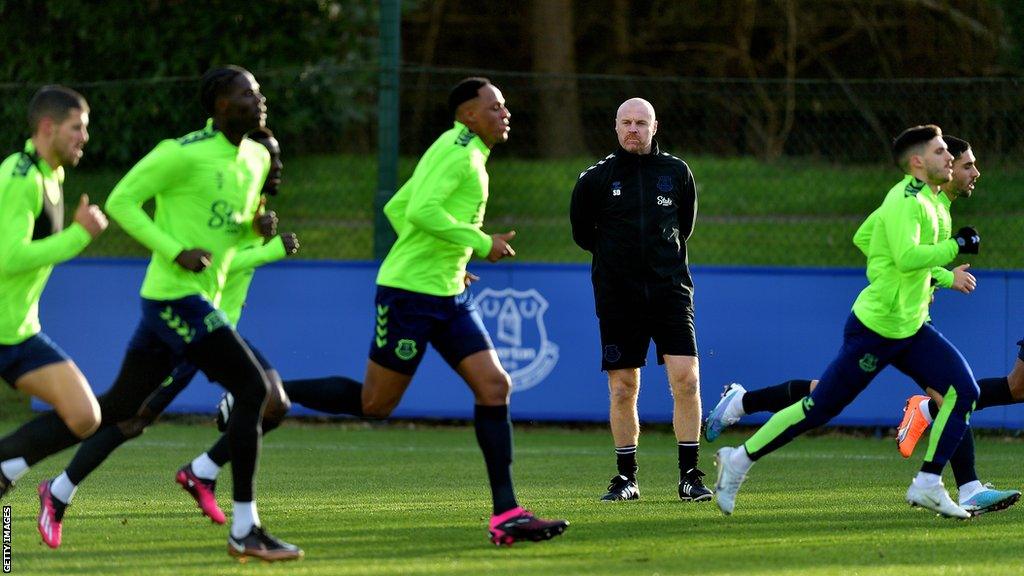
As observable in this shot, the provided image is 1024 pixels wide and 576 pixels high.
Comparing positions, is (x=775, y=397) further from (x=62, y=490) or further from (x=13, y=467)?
(x=13, y=467)

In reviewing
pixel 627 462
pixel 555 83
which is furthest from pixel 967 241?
pixel 555 83

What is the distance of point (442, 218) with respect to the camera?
7590 mm

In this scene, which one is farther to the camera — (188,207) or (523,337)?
(523,337)

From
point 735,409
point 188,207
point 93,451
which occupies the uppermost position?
point 188,207

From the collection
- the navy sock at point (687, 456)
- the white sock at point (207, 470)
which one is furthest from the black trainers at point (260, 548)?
the navy sock at point (687, 456)

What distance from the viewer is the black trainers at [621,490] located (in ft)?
29.9

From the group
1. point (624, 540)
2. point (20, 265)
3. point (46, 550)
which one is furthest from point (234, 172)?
point (624, 540)

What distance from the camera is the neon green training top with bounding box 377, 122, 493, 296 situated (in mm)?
7605

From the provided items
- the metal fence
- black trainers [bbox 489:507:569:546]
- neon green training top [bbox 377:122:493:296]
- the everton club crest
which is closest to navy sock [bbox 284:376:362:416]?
neon green training top [bbox 377:122:493:296]

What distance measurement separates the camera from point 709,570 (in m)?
6.82

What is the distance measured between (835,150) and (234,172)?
942 centimetres

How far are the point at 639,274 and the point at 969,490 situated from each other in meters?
2.09

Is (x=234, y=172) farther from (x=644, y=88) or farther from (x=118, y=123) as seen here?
(x=118, y=123)

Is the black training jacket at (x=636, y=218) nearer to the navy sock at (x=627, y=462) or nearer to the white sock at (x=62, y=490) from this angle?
the navy sock at (x=627, y=462)
